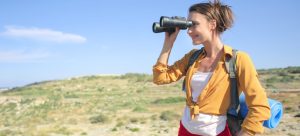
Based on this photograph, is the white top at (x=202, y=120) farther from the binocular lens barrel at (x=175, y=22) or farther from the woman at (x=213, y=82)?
the binocular lens barrel at (x=175, y=22)

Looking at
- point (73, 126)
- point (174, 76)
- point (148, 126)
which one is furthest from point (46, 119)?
point (174, 76)

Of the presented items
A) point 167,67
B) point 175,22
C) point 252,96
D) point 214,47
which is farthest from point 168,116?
point 252,96

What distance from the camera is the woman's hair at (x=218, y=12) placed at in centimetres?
223

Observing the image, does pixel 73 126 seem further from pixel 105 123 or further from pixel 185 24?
pixel 185 24

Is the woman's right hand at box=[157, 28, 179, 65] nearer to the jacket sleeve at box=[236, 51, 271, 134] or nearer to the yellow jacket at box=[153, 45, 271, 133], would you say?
the yellow jacket at box=[153, 45, 271, 133]

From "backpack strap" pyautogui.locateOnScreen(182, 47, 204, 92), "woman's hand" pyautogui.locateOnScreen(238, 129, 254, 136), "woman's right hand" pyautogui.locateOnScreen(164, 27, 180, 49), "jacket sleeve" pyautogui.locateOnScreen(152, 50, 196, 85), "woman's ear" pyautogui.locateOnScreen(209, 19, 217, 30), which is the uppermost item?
"woman's ear" pyautogui.locateOnScreen(209, 19, 217, 30)

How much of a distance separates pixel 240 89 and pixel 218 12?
434 millimetres

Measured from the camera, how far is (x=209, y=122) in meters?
2.16

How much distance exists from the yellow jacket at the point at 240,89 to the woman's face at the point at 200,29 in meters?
0.12

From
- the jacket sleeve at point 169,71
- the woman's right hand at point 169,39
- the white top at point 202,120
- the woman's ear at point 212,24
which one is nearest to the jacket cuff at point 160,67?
the jacket sleeve at point 169,71

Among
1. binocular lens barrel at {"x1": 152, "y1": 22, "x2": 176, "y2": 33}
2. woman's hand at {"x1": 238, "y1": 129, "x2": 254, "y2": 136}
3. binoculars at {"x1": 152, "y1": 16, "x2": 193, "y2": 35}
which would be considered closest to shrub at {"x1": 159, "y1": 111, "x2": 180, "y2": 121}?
binocular lens barrel at {"x1": 152, "y1": 22, "x2": 176, "y2": 33}

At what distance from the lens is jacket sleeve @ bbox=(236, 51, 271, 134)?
1.99 m

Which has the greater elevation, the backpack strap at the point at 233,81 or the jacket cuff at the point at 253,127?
the backpack strap at the point at 233,81

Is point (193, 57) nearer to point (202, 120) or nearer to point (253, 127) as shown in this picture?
point (202, 120)
